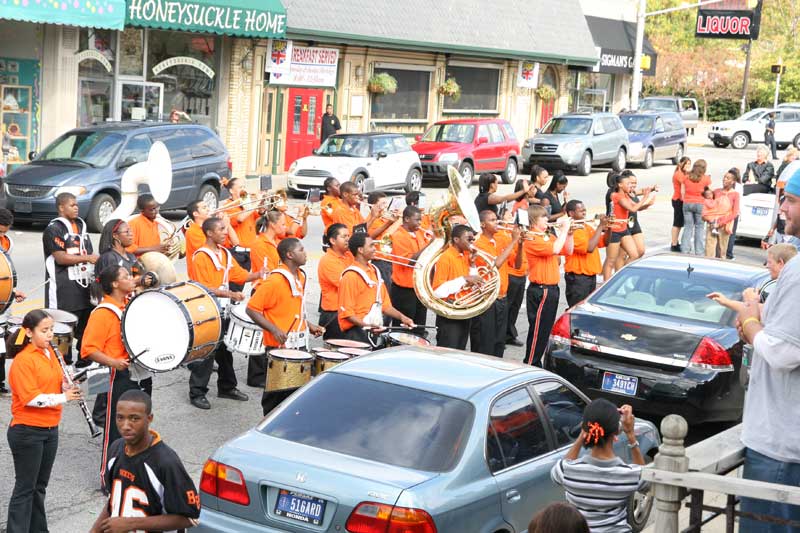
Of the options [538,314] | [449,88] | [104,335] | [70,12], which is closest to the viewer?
[104,335]

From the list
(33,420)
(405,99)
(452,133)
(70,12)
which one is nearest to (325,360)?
(33,420)

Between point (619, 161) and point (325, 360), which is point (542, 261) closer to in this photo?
point (325, 360)

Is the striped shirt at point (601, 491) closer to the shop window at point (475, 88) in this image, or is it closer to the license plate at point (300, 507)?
the license plate at point (300, 507)

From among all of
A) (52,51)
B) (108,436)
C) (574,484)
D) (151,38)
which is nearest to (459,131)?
(151,38)

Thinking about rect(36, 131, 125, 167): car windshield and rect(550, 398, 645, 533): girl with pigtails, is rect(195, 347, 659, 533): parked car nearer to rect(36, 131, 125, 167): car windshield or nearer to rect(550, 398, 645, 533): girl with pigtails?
rect(550, 398, 645, 533): girl with pigtails

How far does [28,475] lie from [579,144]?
28.1m

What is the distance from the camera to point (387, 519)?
590 centimetres

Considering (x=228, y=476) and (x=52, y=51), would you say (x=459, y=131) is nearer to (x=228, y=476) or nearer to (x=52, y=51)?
(x=52, y=51)

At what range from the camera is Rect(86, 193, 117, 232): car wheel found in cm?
1950

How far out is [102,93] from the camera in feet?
87.2

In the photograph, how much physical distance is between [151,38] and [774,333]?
80.9 ft

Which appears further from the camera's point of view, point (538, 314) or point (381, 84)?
point (381, 84)

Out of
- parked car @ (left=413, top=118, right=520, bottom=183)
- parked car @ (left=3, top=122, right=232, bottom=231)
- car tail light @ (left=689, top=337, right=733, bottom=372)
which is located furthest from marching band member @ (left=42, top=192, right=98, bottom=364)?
parked car @ (left=413, top=118, right=520, bottom=183)

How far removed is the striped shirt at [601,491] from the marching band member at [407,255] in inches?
255
